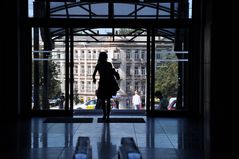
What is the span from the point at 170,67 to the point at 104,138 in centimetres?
538

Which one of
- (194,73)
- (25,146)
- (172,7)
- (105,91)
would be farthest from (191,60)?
(25,146)

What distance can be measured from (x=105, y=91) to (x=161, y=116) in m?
2.16

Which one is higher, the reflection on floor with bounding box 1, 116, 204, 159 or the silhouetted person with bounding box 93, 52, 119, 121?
the silhouetted person with bounding box 93, 52, 119, 121

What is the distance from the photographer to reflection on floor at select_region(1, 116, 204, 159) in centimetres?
772

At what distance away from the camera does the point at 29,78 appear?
14.1 m

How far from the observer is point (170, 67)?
46.9 feet

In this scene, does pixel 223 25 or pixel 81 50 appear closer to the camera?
pixel 223 25

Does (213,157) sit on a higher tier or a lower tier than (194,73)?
lower

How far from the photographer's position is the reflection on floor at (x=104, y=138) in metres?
7.72

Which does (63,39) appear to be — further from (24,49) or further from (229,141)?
(229,141)

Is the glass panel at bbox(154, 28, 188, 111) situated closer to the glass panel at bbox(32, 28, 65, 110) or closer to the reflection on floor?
the reflection on floor

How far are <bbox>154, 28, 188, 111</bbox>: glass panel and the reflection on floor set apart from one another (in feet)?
4.53

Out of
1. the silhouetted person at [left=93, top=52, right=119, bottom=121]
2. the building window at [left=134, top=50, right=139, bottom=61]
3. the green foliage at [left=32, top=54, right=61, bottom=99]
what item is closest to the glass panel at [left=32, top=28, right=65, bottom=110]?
the green foliage at [left=32, top=54, right=61, bottom=99]

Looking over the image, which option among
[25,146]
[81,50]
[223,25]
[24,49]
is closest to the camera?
[223,25]
